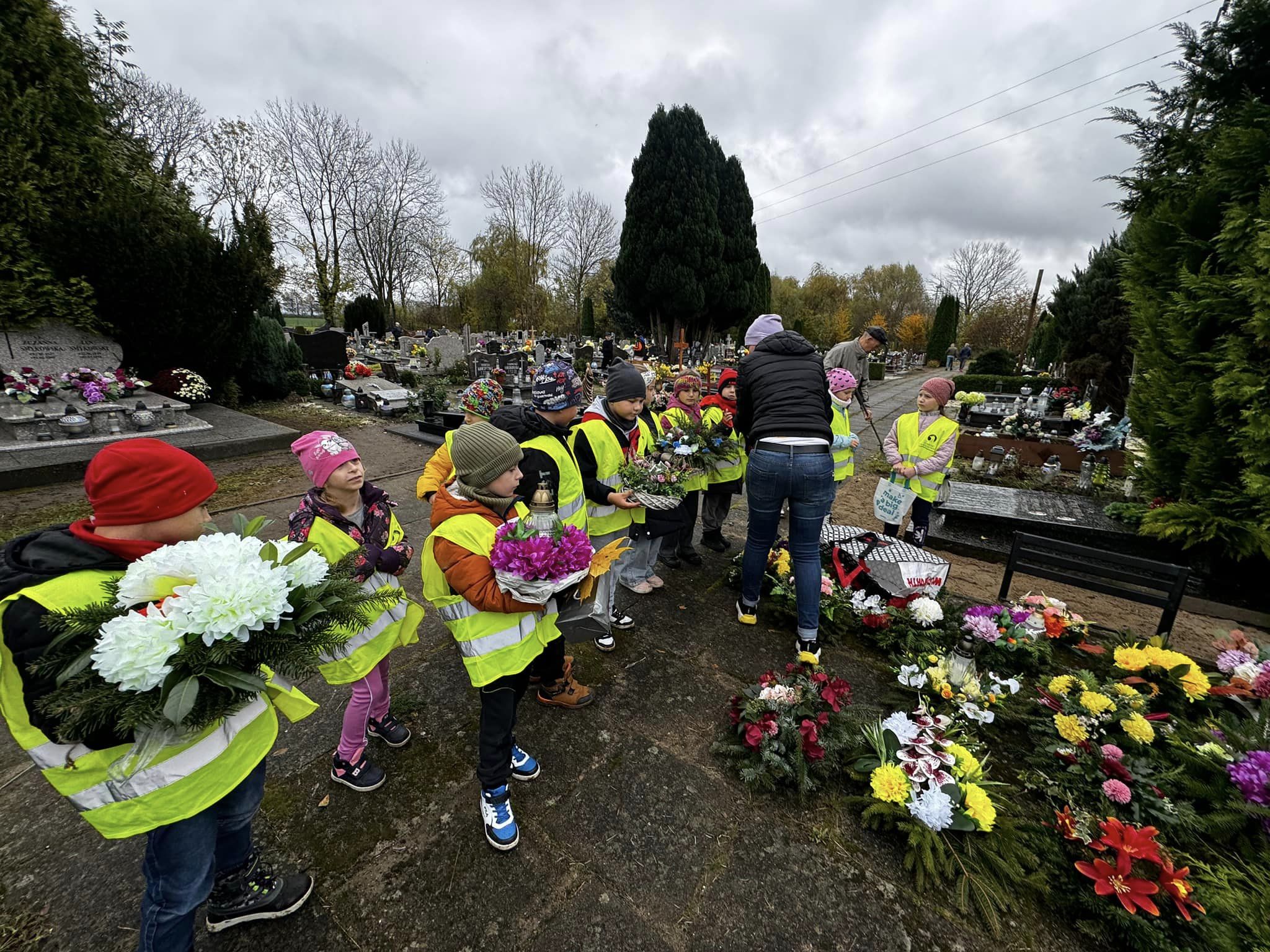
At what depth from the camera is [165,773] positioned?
1370mm

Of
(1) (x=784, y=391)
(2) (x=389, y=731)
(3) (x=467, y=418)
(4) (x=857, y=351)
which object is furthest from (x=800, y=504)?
(4) (x=857, y=351)

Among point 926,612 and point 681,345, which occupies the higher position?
point 681,345

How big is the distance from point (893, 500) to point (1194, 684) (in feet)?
7.37

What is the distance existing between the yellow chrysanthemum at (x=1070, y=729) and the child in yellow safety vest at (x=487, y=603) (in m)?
2.53

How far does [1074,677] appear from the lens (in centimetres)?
285

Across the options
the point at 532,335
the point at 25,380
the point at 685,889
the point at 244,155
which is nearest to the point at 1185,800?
the point at 685,889

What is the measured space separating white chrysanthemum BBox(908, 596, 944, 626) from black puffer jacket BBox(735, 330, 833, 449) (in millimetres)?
1332

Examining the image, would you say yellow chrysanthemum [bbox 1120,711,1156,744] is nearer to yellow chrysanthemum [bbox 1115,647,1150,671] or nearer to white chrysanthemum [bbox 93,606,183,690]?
yellow chrysanthemum [bbox 1115,647,1150,671]

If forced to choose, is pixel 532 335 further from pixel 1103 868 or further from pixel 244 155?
pixel 1103 868

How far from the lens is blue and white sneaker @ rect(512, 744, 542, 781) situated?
2389mm

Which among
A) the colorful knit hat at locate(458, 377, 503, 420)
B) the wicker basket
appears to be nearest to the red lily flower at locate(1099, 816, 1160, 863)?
the wicker basket

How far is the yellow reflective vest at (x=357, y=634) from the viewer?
2121 millimetres

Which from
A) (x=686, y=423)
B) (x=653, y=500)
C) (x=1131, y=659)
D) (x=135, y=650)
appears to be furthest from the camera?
(x=686, y=423)

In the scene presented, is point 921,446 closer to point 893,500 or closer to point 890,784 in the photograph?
point 893,500
